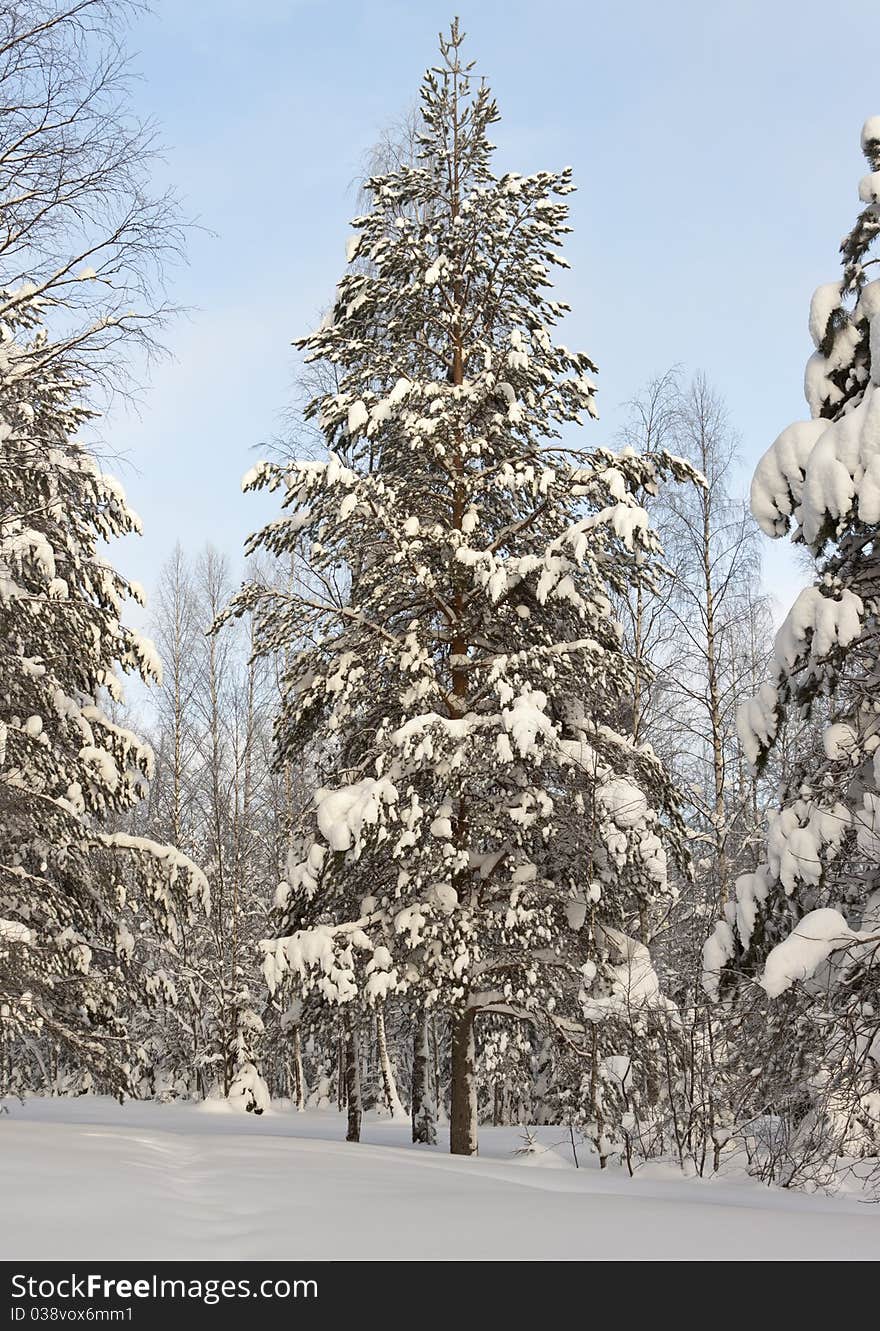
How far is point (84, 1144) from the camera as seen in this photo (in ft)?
24.9

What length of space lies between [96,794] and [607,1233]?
25.6 ft

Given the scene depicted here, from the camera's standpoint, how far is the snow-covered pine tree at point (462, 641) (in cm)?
973

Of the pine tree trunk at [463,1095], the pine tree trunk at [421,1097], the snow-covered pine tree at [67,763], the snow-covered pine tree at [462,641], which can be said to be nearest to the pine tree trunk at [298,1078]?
the pine tree trunk at [421,1097]

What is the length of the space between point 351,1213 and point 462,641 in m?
7.11

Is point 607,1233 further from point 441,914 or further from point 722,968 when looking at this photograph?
point 441,914

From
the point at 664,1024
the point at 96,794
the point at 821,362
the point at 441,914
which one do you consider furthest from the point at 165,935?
the point at 821,362

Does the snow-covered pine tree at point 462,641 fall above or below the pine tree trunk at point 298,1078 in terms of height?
above

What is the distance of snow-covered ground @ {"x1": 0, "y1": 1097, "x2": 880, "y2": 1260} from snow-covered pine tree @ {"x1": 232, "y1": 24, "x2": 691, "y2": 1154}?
2.35 meters

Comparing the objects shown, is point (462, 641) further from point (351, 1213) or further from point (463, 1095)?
point (351, 1213)

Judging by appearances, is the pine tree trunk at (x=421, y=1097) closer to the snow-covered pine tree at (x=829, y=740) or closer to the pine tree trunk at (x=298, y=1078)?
the snow-covered pine tree at (x=829, y=740)

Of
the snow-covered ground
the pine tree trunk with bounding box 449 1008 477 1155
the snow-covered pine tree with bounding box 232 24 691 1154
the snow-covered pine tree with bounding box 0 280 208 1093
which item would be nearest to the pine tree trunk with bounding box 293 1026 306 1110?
the snow-covered pine tree with bounding box 0 280 208 1093

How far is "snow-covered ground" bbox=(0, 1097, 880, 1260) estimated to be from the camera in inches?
159

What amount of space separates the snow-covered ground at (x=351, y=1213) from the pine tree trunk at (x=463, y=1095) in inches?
93.3
